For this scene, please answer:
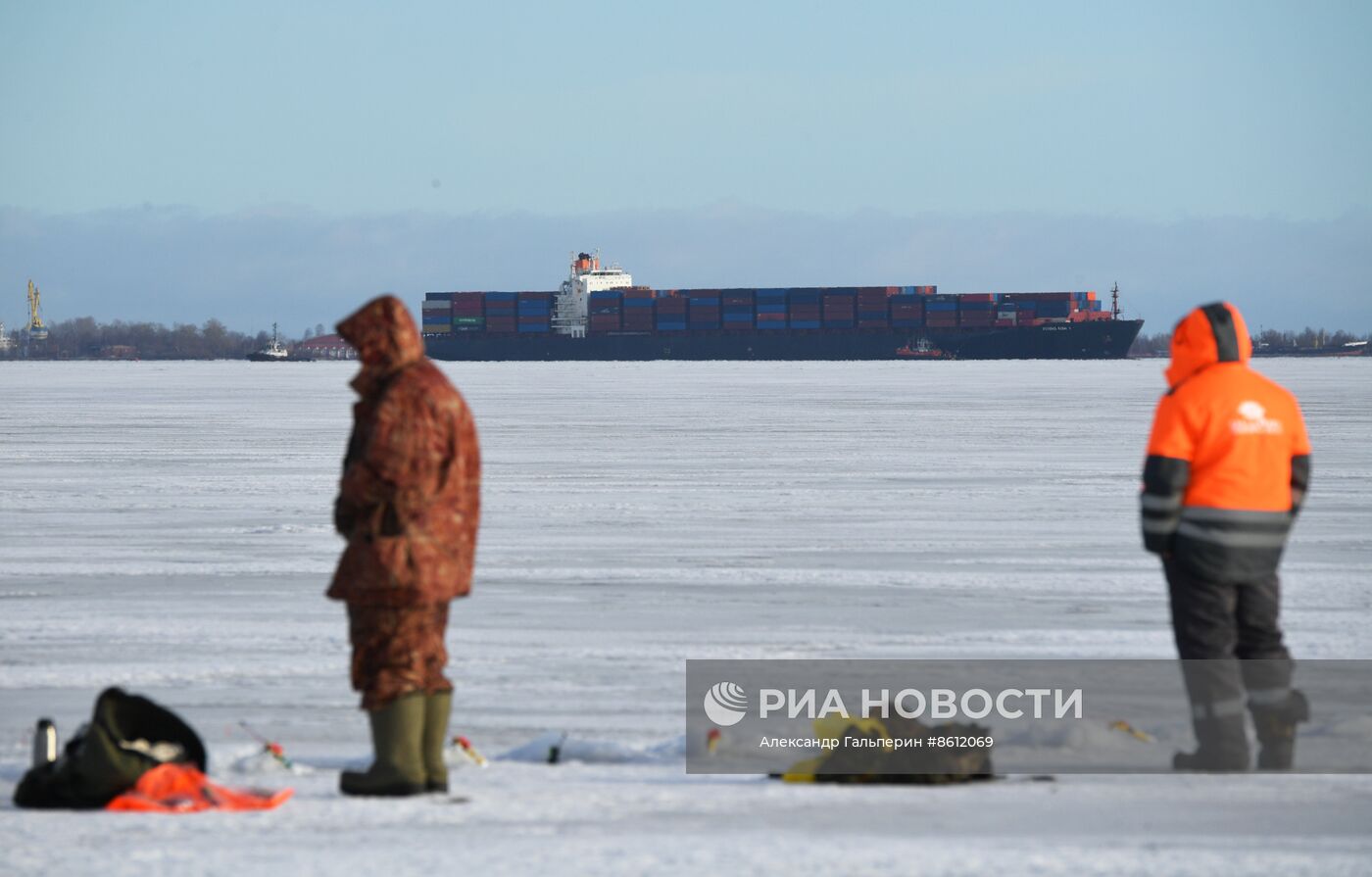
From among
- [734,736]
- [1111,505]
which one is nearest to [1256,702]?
[734,736]

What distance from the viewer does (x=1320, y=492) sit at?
13.0 metres

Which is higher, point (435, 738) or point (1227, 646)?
point (1227, 646)

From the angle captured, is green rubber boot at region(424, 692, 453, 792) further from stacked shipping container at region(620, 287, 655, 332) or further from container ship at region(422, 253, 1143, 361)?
stacked shipping container at region(620, 287, 655, 332)

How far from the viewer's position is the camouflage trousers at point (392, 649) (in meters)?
4.23

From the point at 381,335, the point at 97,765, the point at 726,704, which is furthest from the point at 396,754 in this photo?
the point at 726,704

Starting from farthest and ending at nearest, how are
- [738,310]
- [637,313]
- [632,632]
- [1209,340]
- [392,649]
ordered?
[637,313]
[738,310]
[632,632]
[1209,340]
[392,649]

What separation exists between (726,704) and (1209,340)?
2100 millimetres

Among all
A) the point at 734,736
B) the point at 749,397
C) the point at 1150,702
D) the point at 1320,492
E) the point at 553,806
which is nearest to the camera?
the point at 553,806

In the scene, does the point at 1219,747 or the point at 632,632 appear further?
the point at 632,632

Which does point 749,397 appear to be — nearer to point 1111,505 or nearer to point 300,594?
point 1111,505

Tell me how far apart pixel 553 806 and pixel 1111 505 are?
848 centimetres

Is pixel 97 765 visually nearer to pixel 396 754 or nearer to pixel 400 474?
pixel 396 754

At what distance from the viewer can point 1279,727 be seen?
468 cm

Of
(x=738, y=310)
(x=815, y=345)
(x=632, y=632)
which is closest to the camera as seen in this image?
(x=632, y=632)
